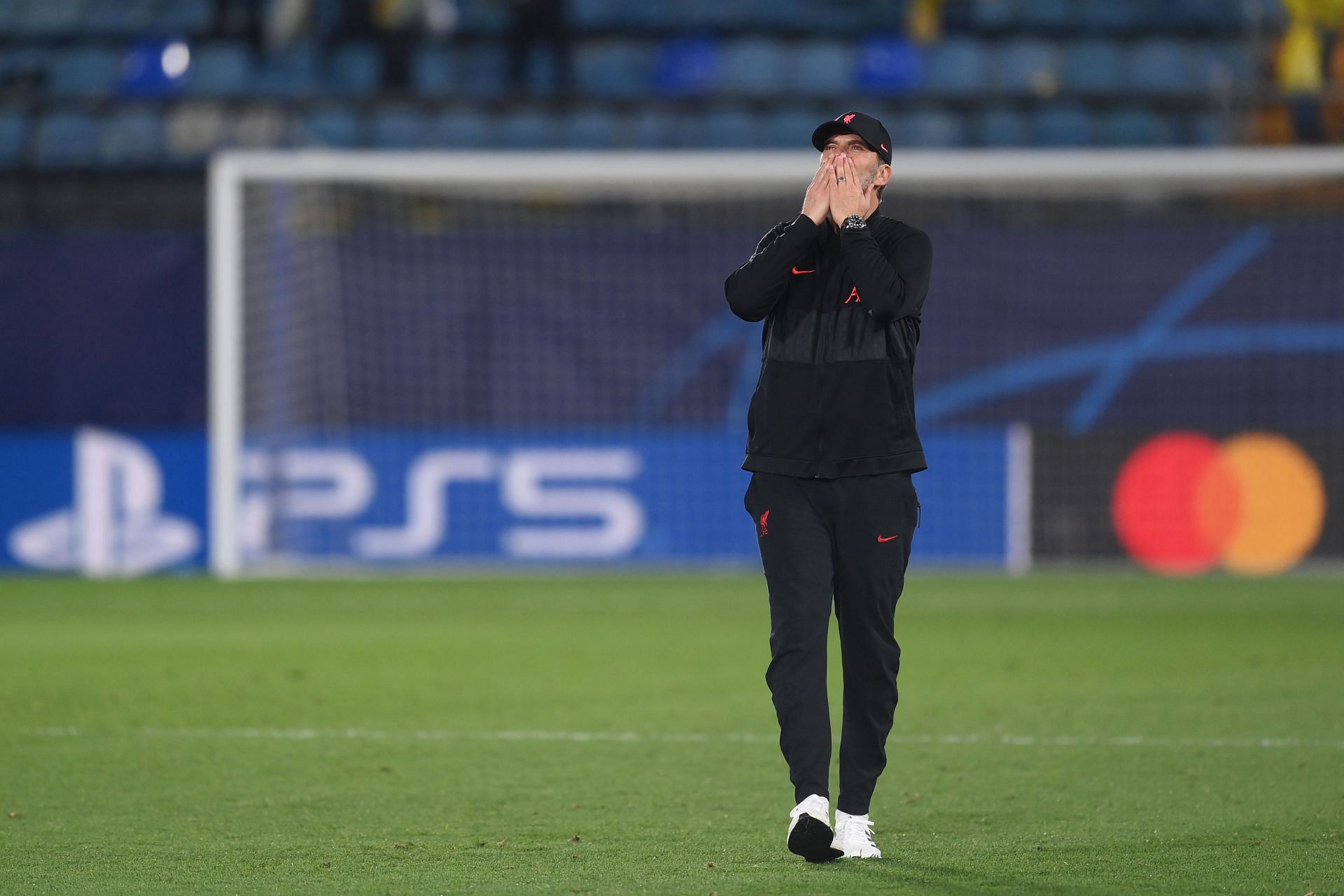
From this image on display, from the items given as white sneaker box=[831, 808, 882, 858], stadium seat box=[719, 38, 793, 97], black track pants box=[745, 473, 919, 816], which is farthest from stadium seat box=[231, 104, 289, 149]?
white sneaker box=[831, 808, 882, 858]

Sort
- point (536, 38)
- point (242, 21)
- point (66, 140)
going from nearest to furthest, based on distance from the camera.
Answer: point (66, 140)
point (536, 38)
point (242, 21)

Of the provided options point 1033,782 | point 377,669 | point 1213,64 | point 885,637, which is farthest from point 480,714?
point 1213,64

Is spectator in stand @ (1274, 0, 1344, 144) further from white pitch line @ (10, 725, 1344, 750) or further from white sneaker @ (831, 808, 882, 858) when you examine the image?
white sneaker @ (831, 808, 882, 858)

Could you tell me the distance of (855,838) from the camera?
14.6 feet

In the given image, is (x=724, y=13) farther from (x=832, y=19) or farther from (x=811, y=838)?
(x=811, y=838)

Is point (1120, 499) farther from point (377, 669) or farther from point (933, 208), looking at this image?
point (377, 669)

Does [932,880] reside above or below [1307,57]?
below

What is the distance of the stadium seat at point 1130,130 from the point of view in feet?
52.0

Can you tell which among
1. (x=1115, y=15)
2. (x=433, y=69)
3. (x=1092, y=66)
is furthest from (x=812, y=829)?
(x=1115, y=15)

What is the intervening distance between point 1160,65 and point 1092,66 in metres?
0.58

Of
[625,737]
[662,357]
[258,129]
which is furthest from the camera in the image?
[258,129]

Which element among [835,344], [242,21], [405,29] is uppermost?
[242,21]

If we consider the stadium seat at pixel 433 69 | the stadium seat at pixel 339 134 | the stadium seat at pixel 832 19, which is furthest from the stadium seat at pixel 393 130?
the stadium seat at pixel 832 19

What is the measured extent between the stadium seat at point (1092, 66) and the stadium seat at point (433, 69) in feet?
17.8
